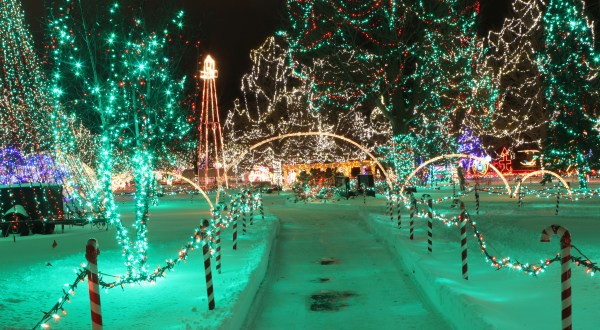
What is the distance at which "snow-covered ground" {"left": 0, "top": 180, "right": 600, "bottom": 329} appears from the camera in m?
7.62

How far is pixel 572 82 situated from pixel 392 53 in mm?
9499

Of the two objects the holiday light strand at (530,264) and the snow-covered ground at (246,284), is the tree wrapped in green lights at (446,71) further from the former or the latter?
the holiday light strand at (530,264)

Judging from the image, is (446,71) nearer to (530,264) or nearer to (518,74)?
(518,74)

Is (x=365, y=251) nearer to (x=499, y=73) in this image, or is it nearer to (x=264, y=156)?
(x=499, y=73)

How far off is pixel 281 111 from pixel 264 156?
517 centimetres

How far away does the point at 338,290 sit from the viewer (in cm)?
1100

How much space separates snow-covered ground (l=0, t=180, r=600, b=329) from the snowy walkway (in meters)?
0.24

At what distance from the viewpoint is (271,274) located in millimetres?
12938

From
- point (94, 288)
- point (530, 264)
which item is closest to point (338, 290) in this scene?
point (530, 264)

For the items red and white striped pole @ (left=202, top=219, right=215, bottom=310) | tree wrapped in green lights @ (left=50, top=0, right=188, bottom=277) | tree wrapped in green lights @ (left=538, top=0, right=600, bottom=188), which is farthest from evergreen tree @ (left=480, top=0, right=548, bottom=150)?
red and white striped pole @ (left=202, top=219, right=215, bottom=310)

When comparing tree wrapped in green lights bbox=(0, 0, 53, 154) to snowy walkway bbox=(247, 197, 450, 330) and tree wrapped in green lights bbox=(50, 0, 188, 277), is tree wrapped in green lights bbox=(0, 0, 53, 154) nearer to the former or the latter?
tree wrapped in green lights bbox=(50, 0, 188, 277)

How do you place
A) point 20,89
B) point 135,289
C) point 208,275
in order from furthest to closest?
1. point 20,89
2. point 135,289
3. point 208,275

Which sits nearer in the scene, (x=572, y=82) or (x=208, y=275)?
(x=208, y=275)

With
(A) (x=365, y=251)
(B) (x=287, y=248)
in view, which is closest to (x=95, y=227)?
(B) (x=287, y=248)
